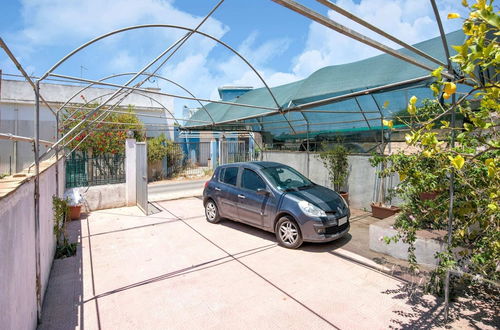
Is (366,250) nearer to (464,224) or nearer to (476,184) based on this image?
(464,224)

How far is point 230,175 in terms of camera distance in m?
6.20

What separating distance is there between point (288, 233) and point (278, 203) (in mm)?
563

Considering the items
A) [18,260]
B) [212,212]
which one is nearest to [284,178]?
[212,212]

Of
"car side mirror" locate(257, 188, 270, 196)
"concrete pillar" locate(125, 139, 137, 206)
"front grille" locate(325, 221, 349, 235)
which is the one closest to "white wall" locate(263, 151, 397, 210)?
"front grille" locate(325, 221, 349, 235)

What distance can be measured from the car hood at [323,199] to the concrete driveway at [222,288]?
0.69 m

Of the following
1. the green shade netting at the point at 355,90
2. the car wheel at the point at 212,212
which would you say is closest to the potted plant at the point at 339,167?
the green shade netting at the point at 355,90

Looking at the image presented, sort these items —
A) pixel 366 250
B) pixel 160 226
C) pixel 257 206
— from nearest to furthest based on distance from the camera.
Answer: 1. pixel 366 250
2. pixel 257 206
3. pixel 160 226

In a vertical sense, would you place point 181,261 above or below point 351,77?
below

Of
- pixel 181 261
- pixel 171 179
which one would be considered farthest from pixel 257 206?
pixel 171 179

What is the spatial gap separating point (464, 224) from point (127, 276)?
172 inches

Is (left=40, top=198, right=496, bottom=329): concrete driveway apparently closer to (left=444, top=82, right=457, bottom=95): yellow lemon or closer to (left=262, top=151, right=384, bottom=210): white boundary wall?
(left=444, top=82, right=457, bottom=95): yellow lemon

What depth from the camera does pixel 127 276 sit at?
393cm

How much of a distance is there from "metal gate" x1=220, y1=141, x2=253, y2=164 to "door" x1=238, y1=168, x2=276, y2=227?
7526mm

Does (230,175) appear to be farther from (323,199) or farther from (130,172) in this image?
(130,172)
